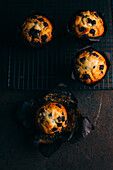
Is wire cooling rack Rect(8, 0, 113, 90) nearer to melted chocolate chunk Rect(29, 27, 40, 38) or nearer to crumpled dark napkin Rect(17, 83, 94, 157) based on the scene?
crumpled dark napkin Rect(17, 83, 94, 157)

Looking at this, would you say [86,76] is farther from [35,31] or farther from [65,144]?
[65,144]

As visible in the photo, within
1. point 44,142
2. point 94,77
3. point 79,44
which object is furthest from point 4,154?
point 79,44

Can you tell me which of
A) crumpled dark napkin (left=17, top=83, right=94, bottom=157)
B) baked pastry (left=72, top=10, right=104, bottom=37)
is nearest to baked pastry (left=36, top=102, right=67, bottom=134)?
crumpled dark napkin (left=17, top=83, right=94, bottom=157)

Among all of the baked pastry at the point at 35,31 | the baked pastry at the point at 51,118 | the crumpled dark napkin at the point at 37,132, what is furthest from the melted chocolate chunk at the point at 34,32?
the baked pastry at the point at 51,118

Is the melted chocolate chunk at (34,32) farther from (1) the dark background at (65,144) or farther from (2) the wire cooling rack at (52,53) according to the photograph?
(1) the dark background at (65,144)

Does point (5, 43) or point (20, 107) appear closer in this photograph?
point (20, 107)

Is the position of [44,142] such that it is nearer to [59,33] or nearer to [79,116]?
[79,116]

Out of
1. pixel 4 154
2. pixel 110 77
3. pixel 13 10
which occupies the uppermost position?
pixel 13 10
